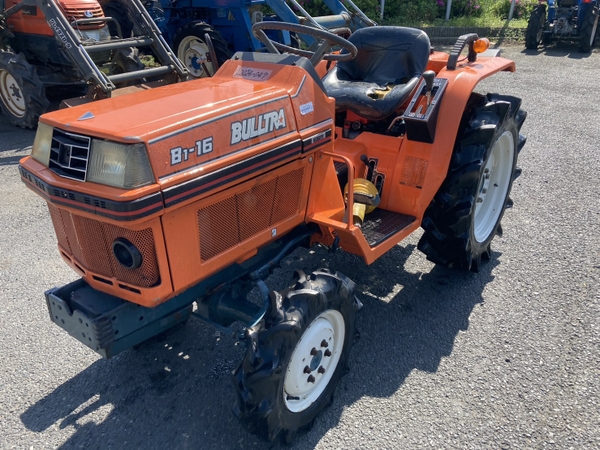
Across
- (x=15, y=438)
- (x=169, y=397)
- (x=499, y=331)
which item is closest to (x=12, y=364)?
(x=15, y=438)

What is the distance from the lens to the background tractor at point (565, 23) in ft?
33.5

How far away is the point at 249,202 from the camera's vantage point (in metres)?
2.41

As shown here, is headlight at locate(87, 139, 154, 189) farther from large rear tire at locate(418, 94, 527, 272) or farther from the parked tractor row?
the parked tractor row

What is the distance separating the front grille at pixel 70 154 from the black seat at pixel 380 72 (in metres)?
1.82

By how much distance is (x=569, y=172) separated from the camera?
5.27 metres

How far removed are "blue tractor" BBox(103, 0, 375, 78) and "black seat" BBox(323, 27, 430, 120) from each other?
3.95 m

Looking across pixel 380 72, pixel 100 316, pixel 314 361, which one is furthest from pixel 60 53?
pixel 314 361

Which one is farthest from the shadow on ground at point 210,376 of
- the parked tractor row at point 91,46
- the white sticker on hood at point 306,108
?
the parked tractor row at point 91,46

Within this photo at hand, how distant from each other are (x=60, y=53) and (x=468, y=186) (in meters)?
5.87

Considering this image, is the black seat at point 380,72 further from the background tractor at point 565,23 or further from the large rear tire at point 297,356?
the background tractor at point 565,23

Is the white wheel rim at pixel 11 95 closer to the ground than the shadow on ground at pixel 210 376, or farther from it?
farther from it

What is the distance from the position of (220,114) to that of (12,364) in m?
1.87

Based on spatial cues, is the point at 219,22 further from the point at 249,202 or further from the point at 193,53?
the point at 249,202

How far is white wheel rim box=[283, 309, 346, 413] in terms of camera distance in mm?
2379
